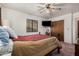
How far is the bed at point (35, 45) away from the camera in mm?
1686

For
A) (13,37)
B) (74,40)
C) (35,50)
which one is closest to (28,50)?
(35,50)

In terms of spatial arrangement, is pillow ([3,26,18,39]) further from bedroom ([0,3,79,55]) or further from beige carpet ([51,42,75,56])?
beige carpet ([51,42,75,56])

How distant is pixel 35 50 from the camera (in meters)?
1.73

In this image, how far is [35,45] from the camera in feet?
5.61

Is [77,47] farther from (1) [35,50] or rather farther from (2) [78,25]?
(1) [35,50]

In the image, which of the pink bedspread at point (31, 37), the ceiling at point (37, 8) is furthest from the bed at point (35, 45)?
the ceiling at point (37, 8)

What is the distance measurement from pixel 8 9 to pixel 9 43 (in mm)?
533

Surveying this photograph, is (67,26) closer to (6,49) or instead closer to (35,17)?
(35,17)

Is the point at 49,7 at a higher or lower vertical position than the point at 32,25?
higher

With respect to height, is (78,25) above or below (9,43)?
above

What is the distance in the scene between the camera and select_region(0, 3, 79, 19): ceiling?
5.60 feet

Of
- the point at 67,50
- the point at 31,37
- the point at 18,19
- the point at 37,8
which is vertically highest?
the point at 37,8

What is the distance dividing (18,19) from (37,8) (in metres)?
0.36

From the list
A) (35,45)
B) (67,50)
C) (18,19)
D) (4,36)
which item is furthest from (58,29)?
(4,36)
